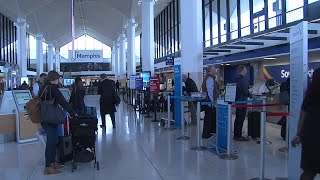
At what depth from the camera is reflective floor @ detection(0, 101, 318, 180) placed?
4938 millimetres

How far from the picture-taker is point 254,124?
7.53 meters

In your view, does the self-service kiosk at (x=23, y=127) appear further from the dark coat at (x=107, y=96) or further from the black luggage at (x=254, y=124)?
the black luggage at (x=254, y=124)

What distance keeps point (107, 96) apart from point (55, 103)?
4.38 metres

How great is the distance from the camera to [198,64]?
34.9ft

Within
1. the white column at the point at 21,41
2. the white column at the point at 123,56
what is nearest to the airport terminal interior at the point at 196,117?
the white column at the point at 21,41

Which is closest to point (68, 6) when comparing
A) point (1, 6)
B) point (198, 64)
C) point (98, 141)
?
point (1, 6)

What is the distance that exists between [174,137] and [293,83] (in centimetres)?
431

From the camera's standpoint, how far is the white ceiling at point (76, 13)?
24.2 meters

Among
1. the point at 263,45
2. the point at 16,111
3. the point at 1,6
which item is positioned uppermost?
the point at 1,6

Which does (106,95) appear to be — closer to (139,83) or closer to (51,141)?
(51,141)

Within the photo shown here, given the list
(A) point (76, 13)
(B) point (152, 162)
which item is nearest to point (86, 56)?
(A) point (76, 13)

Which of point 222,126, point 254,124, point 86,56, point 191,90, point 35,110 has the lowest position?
point 254,124

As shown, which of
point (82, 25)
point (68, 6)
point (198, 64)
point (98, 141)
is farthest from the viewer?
point (82, 25)

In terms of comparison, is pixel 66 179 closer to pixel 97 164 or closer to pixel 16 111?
pixel 97 164
